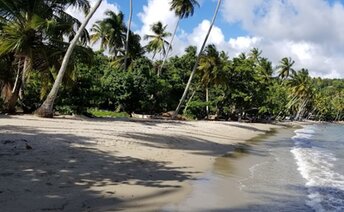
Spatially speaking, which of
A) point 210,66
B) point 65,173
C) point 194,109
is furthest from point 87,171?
point 210,66

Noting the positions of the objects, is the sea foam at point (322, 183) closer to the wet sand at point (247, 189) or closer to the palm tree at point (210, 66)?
the wet sand at point (247, 189)

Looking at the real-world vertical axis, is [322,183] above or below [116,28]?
below

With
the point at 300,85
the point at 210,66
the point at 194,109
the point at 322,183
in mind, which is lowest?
the point at 322,183

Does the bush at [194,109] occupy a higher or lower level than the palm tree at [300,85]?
lower

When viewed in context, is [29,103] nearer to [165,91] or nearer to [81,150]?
[81,150]

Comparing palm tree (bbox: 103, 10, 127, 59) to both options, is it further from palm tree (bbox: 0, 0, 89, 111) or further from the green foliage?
palm tree (bbox: 0, 0, 89, 111)

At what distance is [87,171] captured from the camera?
995 centimetres

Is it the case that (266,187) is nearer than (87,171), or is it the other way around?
(87,171)

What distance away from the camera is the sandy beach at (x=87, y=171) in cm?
767

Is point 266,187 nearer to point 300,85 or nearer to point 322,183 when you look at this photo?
point 322,183

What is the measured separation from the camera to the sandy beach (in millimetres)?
7673

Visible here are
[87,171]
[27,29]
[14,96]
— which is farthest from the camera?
[14,96]

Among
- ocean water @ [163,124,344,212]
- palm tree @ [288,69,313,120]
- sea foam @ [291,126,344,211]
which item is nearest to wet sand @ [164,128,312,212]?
ocean water @ [163,124,344,212]

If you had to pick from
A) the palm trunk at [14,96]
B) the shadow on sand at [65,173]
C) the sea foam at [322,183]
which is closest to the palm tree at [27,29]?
the palm trunk at [14,96]
